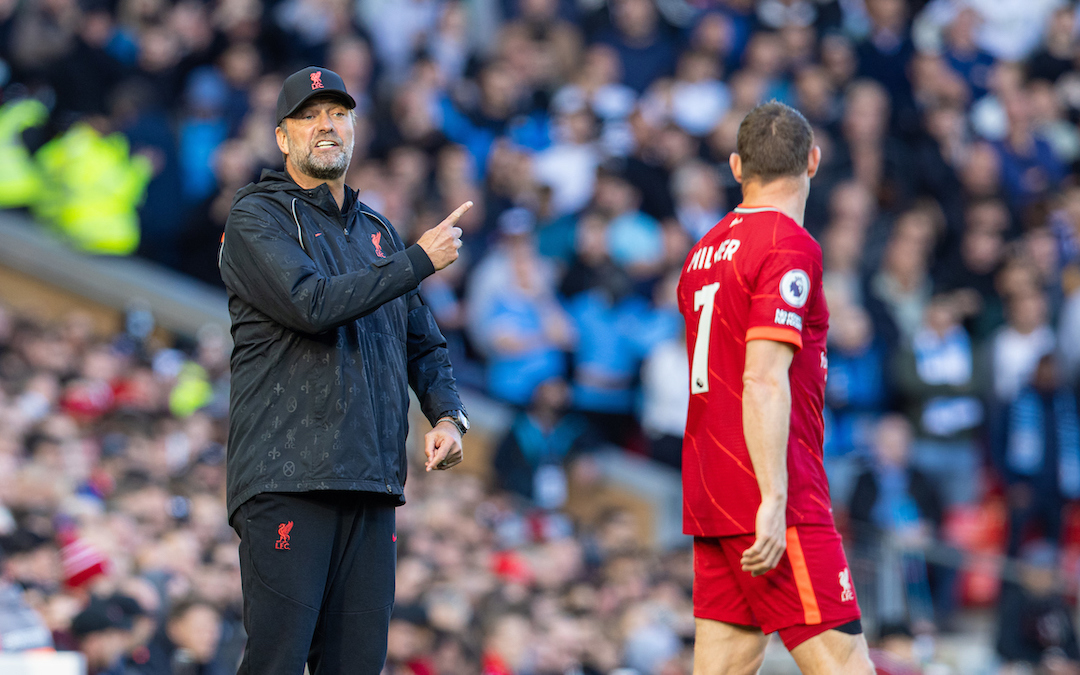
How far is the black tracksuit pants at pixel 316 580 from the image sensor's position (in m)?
4.31

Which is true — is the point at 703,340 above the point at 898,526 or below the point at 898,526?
above

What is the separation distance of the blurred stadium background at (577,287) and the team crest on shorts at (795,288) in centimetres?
507

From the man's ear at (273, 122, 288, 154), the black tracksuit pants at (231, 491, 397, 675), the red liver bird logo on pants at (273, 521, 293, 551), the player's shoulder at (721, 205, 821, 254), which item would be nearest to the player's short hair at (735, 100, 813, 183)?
the player's shoulder at (721, 205, 821, 254)

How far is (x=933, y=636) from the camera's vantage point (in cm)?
1105

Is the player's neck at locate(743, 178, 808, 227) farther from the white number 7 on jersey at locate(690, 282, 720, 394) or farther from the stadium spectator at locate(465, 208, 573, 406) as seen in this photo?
the stadium spectator at locate(465, 208, 573, 406)

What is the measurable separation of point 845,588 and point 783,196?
1282 mm

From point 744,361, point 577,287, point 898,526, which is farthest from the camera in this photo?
point 577,287

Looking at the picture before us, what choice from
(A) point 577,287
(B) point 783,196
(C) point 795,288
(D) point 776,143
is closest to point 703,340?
(C) point 795,288

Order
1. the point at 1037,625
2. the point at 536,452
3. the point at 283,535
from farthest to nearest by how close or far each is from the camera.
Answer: the point at 536,452 → the point at 1037,625 → the point at 283,535

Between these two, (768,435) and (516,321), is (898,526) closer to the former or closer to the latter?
(516,321)

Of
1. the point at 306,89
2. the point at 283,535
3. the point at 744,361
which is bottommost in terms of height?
the point at 283,535

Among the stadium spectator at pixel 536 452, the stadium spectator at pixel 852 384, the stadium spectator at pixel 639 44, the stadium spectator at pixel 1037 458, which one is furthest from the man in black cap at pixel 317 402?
the stadium spectator at pixel 639 44

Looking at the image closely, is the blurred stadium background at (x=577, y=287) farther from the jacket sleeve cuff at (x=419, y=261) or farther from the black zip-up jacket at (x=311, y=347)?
the jacket sleeve cuff at (x=419, y=261)

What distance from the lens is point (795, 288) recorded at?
14.6 ft
